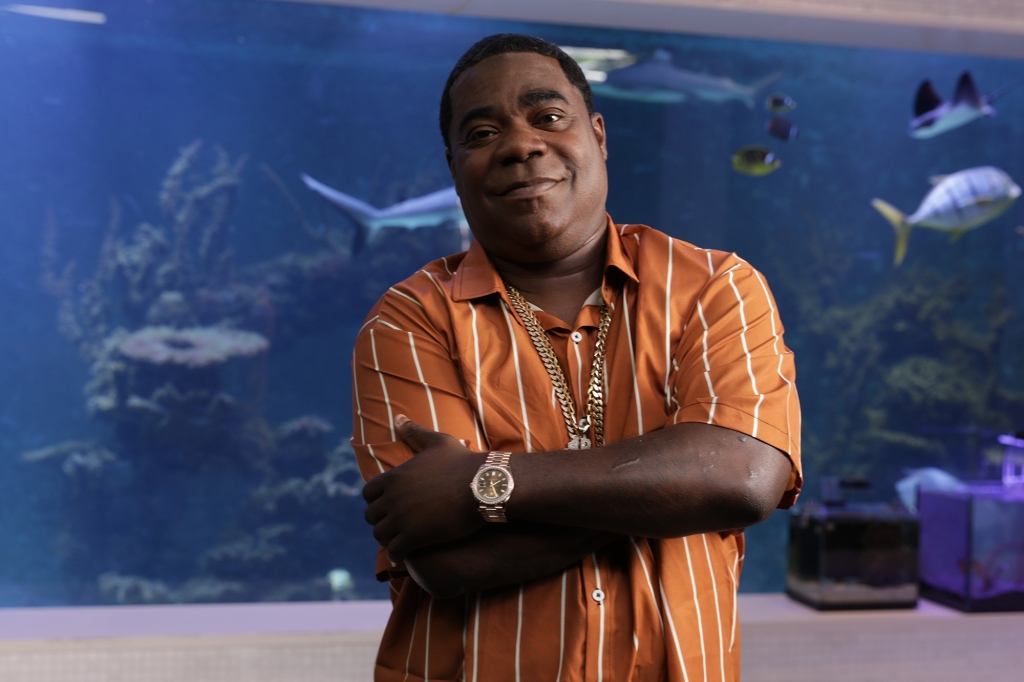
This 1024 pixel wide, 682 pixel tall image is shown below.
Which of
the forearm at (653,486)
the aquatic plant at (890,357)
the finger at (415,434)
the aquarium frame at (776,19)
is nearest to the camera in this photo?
the forearm at (653,486)

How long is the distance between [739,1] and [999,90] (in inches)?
85.8

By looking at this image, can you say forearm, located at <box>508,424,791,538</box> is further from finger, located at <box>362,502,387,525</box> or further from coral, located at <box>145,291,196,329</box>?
coral, located at <box>145,291,196,329</box>

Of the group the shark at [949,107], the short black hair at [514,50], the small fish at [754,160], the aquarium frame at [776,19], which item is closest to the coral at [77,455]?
the aquarium frame at [776,19]

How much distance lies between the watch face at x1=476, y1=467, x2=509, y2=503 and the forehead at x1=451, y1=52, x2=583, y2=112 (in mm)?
578

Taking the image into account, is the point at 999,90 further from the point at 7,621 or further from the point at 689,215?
the point at 7,621

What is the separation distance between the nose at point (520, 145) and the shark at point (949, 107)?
3.70m

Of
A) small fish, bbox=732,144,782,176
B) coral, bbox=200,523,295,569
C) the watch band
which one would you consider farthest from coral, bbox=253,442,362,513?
the watch band

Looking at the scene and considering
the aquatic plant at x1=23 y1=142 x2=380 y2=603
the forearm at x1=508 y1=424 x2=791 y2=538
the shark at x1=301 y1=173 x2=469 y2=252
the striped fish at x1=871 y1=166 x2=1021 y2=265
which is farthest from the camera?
the shark at x1=301 y1=173 x2=469 y2=252

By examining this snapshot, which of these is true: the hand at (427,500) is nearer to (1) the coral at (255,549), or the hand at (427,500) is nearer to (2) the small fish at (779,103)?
(1) the coral at (255,549)

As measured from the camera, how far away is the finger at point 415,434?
122cm

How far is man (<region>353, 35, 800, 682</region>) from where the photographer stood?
3.70 feet

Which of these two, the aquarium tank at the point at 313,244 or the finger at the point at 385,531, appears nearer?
the finger at the point at 385,531

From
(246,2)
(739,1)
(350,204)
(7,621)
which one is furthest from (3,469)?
(739,1)

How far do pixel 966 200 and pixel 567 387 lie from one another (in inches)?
142
